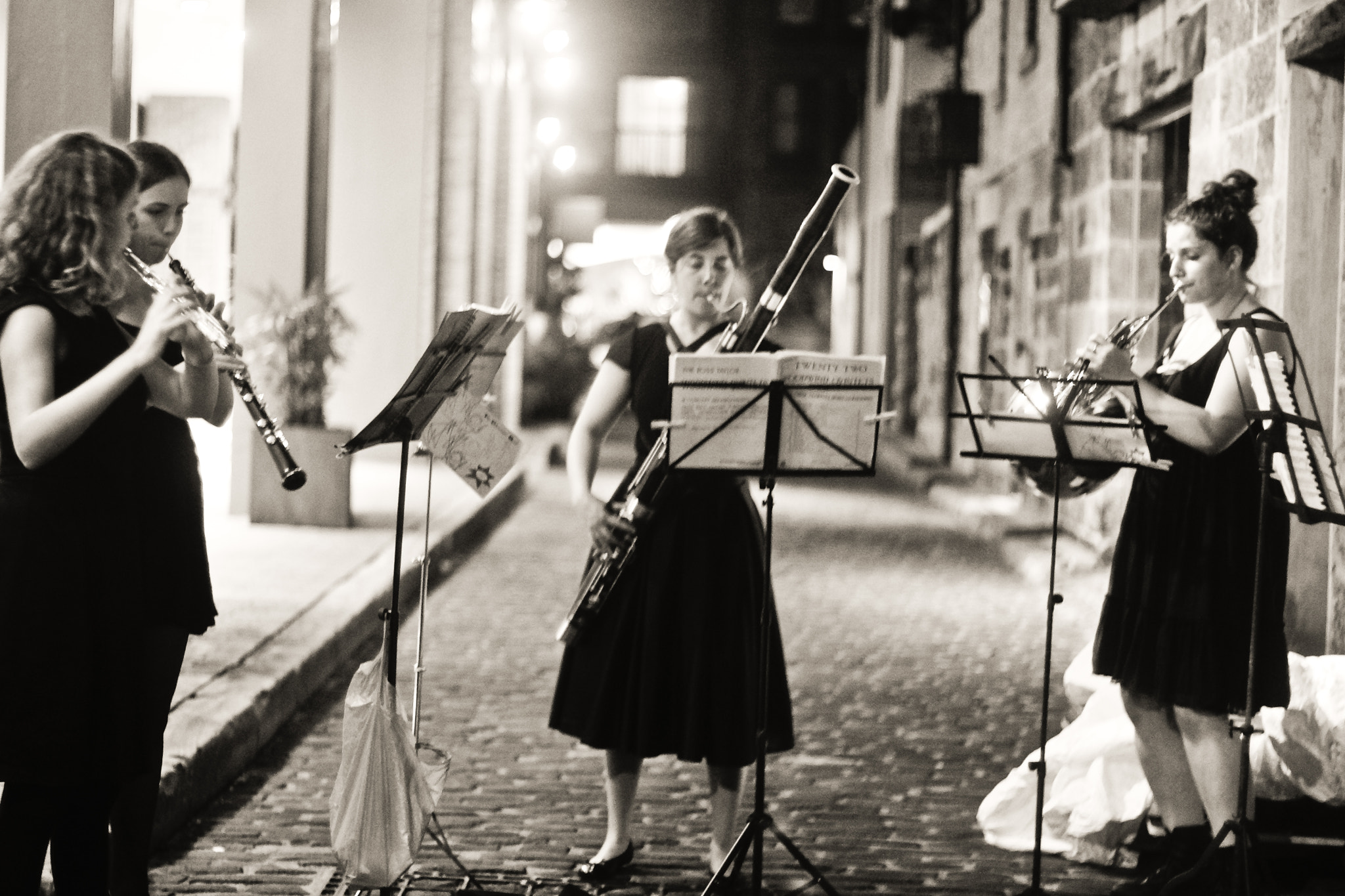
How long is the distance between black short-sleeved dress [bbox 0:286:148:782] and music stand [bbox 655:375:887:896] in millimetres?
1290

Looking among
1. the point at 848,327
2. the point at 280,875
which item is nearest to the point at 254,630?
the point at 280,875

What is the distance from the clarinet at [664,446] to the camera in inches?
163

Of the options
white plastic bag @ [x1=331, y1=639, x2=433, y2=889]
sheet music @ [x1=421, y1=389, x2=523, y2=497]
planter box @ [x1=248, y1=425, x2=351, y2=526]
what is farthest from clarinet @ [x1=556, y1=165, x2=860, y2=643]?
planter box @ [x1=248, y1=425, x2=351, y2=526]

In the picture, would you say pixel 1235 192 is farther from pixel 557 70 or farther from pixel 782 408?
pixel 557 70

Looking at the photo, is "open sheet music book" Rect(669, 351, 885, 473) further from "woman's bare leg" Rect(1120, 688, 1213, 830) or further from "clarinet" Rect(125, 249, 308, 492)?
"woman's bare leg" Rect(1120, 688, 1213, 830)

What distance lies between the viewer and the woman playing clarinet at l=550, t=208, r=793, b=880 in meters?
4.42

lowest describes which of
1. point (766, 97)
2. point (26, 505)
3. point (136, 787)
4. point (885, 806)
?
point (885, 806)

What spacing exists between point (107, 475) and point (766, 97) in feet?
125

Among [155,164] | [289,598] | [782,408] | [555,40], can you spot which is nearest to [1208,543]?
[782,408]

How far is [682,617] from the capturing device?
446 cm

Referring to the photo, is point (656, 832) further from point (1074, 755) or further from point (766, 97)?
point (766, 97)

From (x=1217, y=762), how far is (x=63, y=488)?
2968mm

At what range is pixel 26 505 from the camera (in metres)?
3.11

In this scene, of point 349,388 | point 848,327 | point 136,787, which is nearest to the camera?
point 136,787
